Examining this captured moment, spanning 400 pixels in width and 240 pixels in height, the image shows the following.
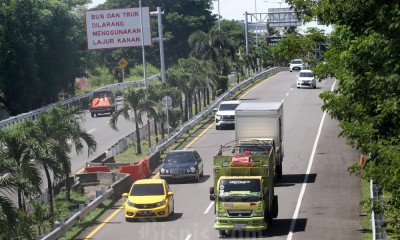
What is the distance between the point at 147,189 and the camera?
36531 mm

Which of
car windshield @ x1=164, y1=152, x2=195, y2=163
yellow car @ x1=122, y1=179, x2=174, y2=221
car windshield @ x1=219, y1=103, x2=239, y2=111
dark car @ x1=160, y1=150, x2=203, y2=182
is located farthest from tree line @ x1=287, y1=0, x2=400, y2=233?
car windshield @ x1=219, y1=103, x2=239, y2=111

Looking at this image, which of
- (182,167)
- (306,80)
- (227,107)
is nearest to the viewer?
(182,167)

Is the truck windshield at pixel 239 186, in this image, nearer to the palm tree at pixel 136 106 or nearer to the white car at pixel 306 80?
the palm tree at pixel 136 106

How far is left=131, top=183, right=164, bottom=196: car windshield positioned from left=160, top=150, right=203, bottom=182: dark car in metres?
7.59

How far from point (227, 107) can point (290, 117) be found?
18.5 feet

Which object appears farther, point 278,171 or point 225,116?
point 225,116

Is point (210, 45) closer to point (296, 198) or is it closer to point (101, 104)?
point (101, 104)

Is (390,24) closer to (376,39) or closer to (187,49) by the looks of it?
(376,39)

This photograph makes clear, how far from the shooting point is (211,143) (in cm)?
5728

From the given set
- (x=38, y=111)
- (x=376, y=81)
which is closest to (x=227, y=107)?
(x=38, y=111)

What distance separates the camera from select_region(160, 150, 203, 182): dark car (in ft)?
145

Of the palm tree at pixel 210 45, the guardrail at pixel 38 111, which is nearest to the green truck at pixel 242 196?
the guardrail at pixel 38 111

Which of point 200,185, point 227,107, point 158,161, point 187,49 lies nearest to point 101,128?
point 227,107

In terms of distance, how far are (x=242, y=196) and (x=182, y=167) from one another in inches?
511
